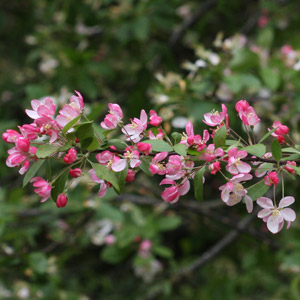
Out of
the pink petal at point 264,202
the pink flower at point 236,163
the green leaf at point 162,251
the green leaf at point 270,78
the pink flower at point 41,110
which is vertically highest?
the pink flower at point 41,110

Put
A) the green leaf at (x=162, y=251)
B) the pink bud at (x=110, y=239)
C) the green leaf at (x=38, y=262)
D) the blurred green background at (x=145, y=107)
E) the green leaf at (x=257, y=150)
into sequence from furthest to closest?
the pink bud at (x=110, y=239) < the green leaf at (x=162, y=251) < the blurred green background at (x=145, y=107) < the green leaf at (x=38, y=262) < the green leaf at (x=257, y=150)

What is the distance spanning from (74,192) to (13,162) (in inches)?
69.4

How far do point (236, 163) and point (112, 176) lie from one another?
275mm

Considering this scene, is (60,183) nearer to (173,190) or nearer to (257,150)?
(173,190)

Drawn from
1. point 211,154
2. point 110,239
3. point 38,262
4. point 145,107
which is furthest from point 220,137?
point 110,239

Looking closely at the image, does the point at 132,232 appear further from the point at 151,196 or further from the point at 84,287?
the point at 84,287

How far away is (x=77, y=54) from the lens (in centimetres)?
293

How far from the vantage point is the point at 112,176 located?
42.8 inches

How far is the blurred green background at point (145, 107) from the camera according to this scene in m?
2.51

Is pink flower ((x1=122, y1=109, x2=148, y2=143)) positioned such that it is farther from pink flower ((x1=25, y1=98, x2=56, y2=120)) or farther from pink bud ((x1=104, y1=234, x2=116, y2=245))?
pink bud ((x1=104, y1=234, x2=116, y2=245))

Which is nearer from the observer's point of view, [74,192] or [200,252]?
[74,192]

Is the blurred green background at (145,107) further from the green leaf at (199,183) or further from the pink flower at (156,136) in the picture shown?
the green leaf at (199,183)

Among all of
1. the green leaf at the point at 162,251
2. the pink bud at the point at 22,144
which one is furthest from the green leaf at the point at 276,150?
the green leaf at the point at 162,251

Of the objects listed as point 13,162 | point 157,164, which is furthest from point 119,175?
point 13,162
